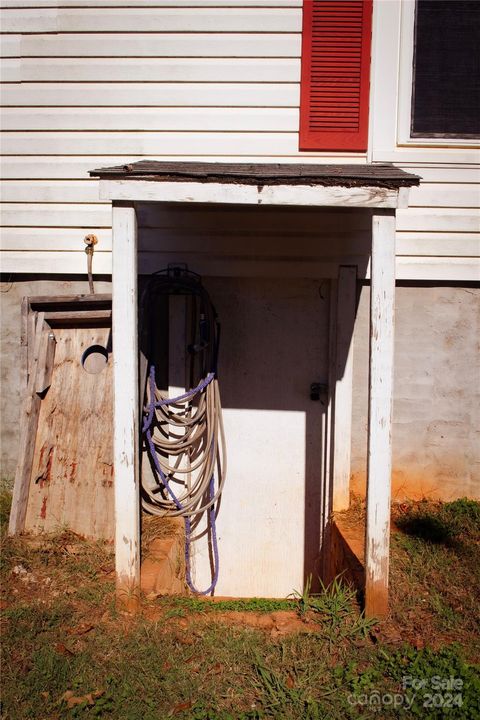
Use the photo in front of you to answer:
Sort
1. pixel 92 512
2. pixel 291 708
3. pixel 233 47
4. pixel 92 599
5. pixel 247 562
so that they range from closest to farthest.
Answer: pixel 291 708 → pixel 92 599 → pixel 92 512 → pixel 233 47 → pixel 247 562

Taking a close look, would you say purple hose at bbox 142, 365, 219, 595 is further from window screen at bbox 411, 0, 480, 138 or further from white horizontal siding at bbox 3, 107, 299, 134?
window screen at bbox 411, 0, 480, 138

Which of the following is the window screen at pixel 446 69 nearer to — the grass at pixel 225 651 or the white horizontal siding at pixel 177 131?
the white horizontal siding at pixel 177 131

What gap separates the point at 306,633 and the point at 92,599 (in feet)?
4.11

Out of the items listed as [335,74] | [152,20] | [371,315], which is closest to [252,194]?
[371,315]

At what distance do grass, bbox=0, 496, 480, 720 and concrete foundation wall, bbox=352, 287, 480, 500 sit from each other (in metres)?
1.08

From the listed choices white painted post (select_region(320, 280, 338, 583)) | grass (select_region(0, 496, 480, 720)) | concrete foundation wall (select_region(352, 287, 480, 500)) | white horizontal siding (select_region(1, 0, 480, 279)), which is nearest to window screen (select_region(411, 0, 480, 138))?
white horizontal siding (select_region(1, 0, 480, 279))

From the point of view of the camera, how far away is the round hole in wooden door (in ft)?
15.7

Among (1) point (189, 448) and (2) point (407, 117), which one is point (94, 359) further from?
(2) point (407, 117)

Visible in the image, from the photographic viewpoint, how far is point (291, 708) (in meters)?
2.88

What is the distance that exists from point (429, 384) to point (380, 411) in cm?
173

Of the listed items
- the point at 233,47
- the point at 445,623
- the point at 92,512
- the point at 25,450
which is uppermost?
the point at 233,47

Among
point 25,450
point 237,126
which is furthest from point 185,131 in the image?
point 25,450

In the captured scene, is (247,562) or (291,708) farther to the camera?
(247,562)

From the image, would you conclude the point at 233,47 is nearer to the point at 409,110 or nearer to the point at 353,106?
the point at 353,106
